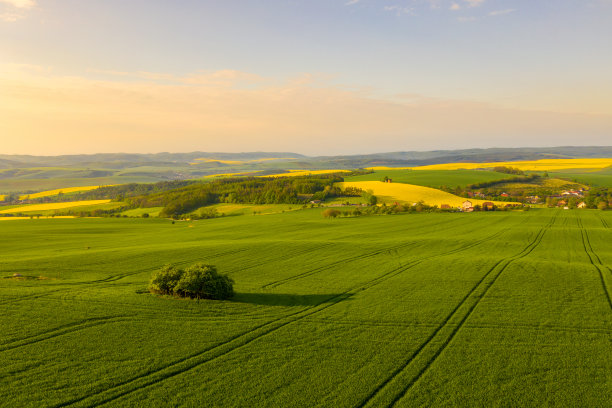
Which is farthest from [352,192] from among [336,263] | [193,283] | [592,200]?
[193,283]

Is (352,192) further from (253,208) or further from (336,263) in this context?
(336,263)

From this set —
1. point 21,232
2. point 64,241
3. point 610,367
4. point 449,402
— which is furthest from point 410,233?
point 21,232

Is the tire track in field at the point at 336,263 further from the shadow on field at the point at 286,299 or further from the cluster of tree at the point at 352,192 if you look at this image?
the cluster of tree at the point at 352,192

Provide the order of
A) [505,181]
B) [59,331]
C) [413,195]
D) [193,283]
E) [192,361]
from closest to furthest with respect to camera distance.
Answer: [192,361] < [59,331] < [193,283] < [413,195] < [505,181]

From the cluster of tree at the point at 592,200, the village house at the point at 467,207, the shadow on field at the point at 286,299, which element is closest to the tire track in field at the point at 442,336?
the shadow on field at the point at 286,299

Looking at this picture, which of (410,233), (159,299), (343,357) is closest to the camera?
(343,357)

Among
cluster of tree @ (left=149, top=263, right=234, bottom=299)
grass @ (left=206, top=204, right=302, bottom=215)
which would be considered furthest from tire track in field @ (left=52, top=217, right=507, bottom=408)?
grass @ (left=206, top=204, right=302, bottom=215)

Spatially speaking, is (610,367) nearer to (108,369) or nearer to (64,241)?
(108,369)
